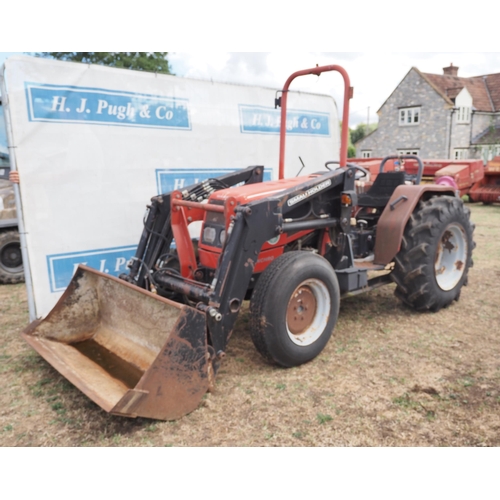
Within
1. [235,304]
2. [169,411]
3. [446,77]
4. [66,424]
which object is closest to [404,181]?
[235,304]

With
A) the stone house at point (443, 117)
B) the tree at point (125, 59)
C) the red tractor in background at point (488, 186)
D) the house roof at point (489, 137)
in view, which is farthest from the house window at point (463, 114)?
the tree at point (125, 59)

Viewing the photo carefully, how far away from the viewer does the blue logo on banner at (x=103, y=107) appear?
4.66 meters

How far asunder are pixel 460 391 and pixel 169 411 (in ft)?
6.50

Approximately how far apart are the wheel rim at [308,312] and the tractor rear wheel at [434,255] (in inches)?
47.6

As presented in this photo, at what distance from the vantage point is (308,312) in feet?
12.2

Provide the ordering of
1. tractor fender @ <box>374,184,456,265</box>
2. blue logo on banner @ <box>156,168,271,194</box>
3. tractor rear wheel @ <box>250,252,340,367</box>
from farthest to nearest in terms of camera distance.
A: blue logo on banner @ <box>156,168,271,194</box>
tractor fender @ <box>374,184,456,265</box>
tractor rear wheel @ <box>250,252,340,367</box>

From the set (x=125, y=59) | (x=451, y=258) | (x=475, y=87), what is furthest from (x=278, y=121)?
(x=475, y=87)

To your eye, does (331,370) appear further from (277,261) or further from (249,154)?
(249,154)

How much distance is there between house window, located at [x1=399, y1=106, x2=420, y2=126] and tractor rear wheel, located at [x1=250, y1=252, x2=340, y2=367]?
23.4 m

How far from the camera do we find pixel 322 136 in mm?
7309

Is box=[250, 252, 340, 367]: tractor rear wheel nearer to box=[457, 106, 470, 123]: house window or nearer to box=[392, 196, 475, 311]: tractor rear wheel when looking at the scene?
box=[392, 196, 475, 311]: tractor rear wheel

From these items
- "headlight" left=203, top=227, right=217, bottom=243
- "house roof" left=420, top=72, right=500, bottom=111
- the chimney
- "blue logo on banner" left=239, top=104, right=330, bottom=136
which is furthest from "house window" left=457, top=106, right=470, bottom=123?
"headlight" left=203, top=227, right=217, bottom=243

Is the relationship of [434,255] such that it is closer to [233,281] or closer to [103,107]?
[233,281]

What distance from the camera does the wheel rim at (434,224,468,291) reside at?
494 centimetres
